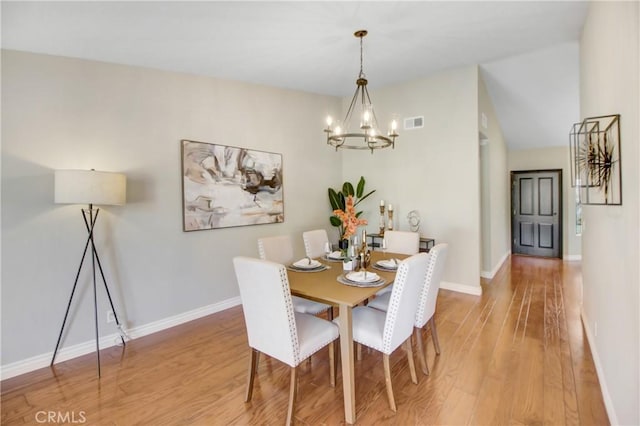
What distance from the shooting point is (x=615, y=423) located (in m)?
1.75

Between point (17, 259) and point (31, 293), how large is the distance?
0.31 metres

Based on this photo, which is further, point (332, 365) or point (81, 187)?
point (81, 187)

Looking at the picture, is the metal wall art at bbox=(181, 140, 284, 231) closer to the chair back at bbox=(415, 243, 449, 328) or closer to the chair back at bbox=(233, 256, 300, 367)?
the chair back at bbox=(233, 256, 300, 367)

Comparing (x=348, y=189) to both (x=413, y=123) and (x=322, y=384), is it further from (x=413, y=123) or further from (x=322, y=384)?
(x=322, y=384)

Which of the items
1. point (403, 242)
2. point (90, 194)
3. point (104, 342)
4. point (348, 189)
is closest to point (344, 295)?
point (403, 242)

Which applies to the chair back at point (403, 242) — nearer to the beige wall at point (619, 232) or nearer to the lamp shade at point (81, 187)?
the beige wall at point (619, 232)

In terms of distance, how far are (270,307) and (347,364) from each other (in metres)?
0.61

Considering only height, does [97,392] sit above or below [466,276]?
below

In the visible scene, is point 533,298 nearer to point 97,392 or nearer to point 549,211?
point 549,211

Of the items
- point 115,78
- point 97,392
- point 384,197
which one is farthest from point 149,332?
point 384,197

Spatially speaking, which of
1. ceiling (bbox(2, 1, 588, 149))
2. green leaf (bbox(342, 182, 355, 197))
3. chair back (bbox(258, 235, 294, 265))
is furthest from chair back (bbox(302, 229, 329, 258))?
ceiling (bbox(2, 1, 588, 149))

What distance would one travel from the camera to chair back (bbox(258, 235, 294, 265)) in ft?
9.82

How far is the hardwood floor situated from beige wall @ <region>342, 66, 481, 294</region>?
1.26 meters

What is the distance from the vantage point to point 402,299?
1.88 metres
